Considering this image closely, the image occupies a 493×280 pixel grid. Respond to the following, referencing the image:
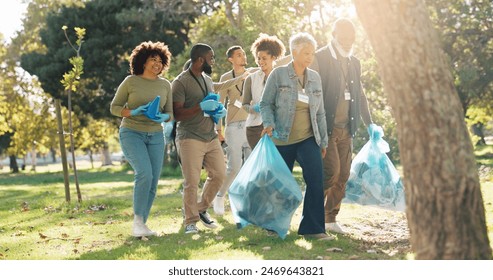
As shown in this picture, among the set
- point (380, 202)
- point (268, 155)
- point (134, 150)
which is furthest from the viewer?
point (380, 202)

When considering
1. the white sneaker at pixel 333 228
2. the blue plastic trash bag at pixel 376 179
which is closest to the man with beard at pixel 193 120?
the white sneaker at pixel 333 228

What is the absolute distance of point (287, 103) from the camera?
6965 millimetres

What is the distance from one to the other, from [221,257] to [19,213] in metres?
6.67

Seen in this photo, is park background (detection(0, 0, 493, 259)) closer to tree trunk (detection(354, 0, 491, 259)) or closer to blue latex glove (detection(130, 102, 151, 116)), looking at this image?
tree trunk (detection(354, 0, 491, 259))

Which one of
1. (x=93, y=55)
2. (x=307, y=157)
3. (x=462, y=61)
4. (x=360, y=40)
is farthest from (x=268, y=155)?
(x=462, y=61)

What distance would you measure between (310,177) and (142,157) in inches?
69.4

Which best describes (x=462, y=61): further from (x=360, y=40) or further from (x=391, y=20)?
(x=391, y=20)

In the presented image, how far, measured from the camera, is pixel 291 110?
6.95 m

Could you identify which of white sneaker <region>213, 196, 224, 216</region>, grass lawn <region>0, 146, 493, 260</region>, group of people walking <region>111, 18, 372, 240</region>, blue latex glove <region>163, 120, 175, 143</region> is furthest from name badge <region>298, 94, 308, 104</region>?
white sneaker <region>213, 196, 224, 216</region>

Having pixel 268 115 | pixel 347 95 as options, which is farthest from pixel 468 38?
pixel 268 115

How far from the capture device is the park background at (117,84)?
7.33m

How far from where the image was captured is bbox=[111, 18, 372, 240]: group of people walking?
7020mm

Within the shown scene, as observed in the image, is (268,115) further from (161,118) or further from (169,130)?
(169,130)
